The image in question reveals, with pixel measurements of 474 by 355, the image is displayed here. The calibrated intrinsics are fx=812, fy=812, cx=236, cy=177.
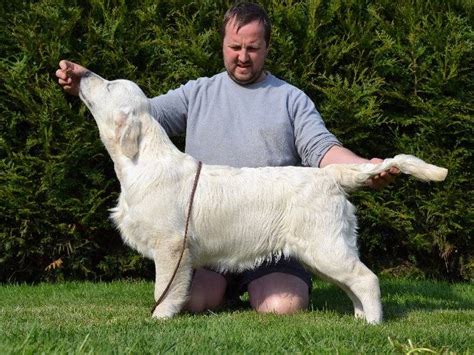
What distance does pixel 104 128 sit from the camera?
179 inches

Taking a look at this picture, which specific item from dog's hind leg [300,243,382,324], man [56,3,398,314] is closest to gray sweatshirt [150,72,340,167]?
man [56,3,398,314]

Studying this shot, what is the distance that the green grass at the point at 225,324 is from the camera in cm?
321

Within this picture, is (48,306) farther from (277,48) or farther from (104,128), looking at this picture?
(277,48)

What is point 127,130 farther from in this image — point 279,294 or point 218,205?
point 279,294

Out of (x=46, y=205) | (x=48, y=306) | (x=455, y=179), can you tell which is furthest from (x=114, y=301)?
(x=455, y=179)

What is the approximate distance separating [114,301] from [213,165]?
4.60 ft

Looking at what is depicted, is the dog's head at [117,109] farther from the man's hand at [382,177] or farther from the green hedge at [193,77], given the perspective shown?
the green hedge at [193,77]

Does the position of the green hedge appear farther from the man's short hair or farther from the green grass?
the man's short hair

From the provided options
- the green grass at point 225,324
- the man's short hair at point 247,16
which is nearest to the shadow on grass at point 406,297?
the green grass at point 225,324

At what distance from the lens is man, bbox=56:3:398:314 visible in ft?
16.5

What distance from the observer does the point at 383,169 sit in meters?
4.48

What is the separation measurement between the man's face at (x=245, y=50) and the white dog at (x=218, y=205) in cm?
78

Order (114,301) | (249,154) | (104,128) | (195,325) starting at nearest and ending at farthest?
(195,325) < (104,128) < (249,154) < (114,301)

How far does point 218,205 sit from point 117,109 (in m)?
0.78
